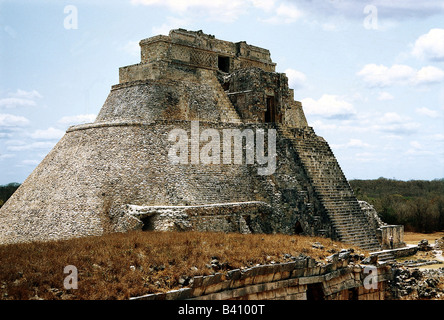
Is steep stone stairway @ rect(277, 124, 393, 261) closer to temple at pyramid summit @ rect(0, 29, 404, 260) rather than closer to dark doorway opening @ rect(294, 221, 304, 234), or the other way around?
temple at pyramid summit @ rect(0, 29, 404, 260)

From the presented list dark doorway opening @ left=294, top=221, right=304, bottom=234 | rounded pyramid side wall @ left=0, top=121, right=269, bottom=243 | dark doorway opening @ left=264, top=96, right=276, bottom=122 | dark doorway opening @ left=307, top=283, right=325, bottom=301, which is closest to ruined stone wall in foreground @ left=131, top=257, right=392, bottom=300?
dark doorway opening @ left=307, top=283, right=325, bottom=301

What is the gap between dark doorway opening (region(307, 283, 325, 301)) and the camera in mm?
13180

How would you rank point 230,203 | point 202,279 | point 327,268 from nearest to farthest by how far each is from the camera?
point 202,279
point 327,268
point 230,203

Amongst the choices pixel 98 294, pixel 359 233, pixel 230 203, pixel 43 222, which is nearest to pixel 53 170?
pixel 43 222

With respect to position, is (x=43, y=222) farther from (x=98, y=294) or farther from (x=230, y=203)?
(x=98, y=294)

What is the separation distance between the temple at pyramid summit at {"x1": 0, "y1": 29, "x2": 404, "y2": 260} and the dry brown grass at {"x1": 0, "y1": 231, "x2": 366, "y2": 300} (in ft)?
13.2

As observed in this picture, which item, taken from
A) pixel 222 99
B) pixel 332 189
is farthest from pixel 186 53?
pixel 332 189

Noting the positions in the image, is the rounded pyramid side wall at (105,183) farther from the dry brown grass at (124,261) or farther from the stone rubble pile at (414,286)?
the stone rubble pile at (414,286)

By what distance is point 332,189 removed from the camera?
2188cm

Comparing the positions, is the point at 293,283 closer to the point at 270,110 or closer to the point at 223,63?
the point at 270,110

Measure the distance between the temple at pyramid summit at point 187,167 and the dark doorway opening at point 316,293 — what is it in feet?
18.6

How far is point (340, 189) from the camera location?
22.2 m

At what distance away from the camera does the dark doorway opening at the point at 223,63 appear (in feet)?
91.2
